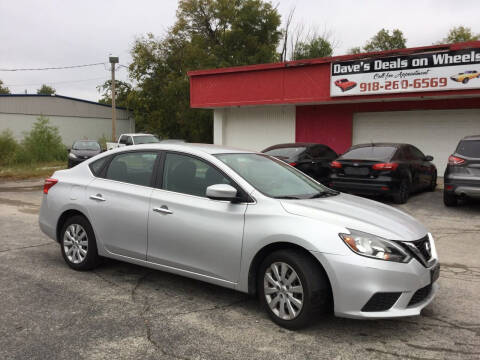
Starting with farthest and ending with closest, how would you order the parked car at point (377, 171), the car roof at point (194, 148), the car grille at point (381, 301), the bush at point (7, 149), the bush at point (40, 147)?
the bush at point (40, 147), the bush at point (7, 149), the parked car at point (377, 171), the car roof at point (194, 148), the car grille at point (381, 301)

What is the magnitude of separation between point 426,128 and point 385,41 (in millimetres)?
40430

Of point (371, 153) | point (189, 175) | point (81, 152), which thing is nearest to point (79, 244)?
point (189, 175)

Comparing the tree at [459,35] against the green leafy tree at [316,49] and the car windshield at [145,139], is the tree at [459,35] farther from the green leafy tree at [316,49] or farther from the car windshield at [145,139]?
the car windshield at [145,139]

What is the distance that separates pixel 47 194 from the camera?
5754mm

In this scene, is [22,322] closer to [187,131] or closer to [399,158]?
[399,158]

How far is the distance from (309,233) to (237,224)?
694 millimetres

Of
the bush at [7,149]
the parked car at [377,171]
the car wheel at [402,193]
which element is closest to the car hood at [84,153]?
the bush at [7,149]

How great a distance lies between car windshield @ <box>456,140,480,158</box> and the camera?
927cm

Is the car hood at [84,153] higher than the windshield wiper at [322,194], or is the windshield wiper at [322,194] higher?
the car hood at [84,153]

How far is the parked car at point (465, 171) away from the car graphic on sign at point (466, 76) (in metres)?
6.34

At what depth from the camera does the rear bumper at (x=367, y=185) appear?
10.3 metres

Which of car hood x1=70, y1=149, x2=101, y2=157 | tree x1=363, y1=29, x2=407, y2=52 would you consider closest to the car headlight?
car hood x1=70, y1=149, x2=101, y2=157

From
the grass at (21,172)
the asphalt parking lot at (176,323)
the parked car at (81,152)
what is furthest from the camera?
the parked car at (81,152)

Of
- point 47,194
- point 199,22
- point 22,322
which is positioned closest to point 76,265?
point 47,194
